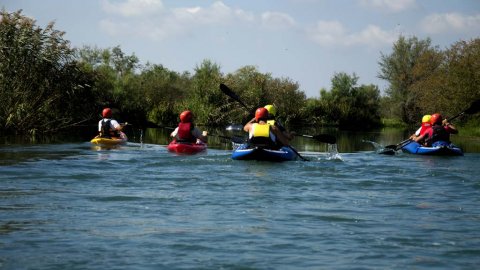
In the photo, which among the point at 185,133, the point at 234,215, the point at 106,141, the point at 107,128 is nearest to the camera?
the point at 234,215

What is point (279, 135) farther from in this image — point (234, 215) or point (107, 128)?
point (107, 128)

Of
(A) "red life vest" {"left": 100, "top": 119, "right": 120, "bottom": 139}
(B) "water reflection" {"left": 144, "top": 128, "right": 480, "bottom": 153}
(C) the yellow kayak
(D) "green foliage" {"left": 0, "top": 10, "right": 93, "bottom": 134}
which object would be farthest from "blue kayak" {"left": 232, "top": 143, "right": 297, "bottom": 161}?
(D) "green foliage" {"left": 0, "top": 10, "right": 93, "bottom": 134}

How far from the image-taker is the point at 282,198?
9.95 m

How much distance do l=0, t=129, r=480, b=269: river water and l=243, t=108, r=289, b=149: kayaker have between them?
0.58 meters

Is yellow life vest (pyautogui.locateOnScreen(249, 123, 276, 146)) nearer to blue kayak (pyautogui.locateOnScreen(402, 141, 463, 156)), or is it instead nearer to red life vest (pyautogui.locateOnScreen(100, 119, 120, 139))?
blue kayak (pyautogui.locateOnScreen(402, 141, 463, 156))

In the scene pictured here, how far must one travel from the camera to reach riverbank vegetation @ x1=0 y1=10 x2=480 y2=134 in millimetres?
26641

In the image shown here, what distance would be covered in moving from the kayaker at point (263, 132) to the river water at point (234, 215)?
58 centimetres

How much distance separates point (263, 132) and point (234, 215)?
6.30 m

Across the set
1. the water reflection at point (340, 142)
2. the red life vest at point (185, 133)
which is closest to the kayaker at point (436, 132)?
the water reflection at point (340, 142)

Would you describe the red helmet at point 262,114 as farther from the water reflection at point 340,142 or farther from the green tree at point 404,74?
the green tree at point 404,74

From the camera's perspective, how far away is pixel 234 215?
8461mm

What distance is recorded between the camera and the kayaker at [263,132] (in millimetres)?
14633

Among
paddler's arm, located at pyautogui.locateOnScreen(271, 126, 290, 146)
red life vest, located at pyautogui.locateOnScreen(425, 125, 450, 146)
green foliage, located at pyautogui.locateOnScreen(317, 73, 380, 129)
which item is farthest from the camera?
green foliage, located at pyautogui.locateOnScreen(317, 73, 380, 129)

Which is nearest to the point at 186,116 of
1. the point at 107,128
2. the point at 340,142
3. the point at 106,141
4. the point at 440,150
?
the point at 106,141
